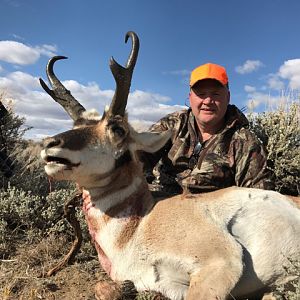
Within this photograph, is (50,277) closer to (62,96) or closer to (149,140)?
(149,140)

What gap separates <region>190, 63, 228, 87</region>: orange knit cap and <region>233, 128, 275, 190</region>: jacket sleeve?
0.78 metres

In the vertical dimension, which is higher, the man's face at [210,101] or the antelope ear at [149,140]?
the man's face at [210,101]

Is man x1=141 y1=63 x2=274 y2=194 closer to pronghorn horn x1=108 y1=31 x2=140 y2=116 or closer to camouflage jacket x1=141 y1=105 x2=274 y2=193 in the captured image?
camouflage jacket x1=141 y1=105 x2=274 y2=193

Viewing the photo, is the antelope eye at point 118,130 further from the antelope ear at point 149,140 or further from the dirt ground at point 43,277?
the dirt ground at point 43,277

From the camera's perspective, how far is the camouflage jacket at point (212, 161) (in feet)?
19.2

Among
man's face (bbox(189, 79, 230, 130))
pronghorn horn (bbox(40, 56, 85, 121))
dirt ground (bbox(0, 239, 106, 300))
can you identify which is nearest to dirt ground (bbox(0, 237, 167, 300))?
dirt ground (bbox(0, 239, 106, 300))

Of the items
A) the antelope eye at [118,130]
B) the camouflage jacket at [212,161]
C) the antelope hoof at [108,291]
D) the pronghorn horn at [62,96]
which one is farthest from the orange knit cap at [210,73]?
the antelope hoof at [108,291]

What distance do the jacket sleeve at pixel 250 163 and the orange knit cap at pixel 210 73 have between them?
784 millimetres

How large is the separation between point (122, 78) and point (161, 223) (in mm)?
1488

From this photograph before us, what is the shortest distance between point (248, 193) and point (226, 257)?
0.87 m

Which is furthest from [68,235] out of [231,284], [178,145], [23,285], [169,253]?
[231,284]

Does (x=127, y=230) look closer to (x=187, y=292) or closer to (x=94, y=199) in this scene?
(x=94, y=199)

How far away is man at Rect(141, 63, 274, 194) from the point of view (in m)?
5.90

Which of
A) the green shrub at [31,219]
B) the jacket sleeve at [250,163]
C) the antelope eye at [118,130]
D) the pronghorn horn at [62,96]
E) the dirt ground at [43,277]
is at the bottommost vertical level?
the dirt ground at [43,277]
